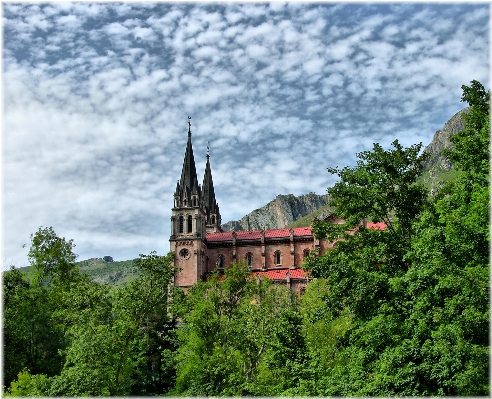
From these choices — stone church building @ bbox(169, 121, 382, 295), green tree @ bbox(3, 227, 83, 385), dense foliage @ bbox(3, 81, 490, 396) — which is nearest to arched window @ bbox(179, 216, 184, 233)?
stone church building @ bbox(169, 121, 382, 295)

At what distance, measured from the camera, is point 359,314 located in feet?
78.8

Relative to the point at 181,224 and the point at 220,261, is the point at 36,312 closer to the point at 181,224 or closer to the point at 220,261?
the point at 181,224

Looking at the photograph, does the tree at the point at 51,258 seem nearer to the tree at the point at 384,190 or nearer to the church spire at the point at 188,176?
the church spire at the point at 188,176

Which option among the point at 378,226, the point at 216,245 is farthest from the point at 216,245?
the point at 378,226

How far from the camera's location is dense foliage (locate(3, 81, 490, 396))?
20141 mm

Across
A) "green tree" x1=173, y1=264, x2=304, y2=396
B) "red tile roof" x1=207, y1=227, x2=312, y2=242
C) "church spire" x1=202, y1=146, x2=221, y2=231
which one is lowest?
"green tree" x1=173, y1=264, x2=304, y2=396

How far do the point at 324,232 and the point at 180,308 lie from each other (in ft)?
51.1

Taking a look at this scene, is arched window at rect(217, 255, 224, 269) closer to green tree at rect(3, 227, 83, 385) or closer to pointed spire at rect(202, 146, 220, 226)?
pointed spire at rect(202, 146, 220, 226)

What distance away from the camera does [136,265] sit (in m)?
35.3

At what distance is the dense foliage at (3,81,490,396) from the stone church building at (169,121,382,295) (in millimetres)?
A: 28298

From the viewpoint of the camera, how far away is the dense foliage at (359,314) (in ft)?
66.1

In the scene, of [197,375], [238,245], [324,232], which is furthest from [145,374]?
[238,245]

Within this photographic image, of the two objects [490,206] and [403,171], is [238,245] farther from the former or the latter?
[490,206]

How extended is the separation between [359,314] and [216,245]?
52131mm
